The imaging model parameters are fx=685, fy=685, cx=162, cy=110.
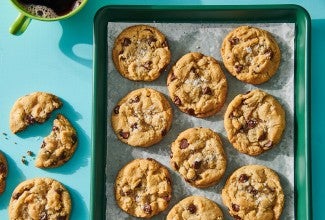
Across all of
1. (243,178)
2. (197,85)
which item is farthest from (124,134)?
(243,178)

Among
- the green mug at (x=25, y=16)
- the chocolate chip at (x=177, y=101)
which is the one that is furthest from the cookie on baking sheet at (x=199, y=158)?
the green mug at (x=25, y=16)

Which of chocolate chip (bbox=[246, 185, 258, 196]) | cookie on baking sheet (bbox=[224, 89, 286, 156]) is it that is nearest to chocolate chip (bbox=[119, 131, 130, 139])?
cookie on baking sheet (bbox=[224, 89, 286, 156])

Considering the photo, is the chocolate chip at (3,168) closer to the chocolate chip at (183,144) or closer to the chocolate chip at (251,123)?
the chocolate chip at (183,144)

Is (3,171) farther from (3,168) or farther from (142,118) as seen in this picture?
(142,118)

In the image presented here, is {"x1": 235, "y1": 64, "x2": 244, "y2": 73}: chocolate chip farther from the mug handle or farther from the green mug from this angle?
the mug handle

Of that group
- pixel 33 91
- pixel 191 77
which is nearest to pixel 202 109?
pixel 191 77

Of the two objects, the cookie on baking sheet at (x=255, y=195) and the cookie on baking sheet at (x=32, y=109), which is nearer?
the cookie on baking sheet at (x=255, y=195)
